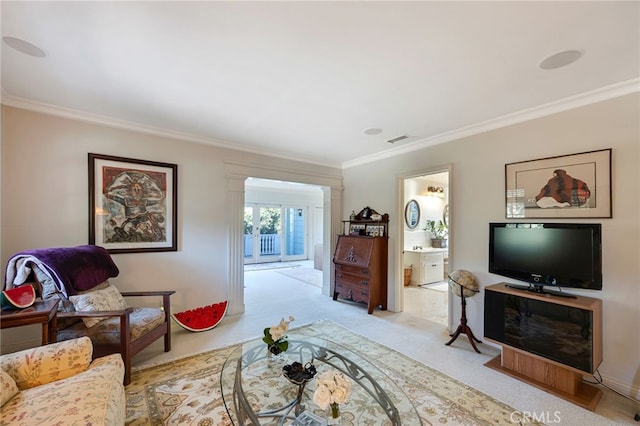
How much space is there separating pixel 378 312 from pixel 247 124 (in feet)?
10.7

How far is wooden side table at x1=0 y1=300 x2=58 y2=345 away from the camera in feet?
5.94

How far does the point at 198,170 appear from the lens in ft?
12.1

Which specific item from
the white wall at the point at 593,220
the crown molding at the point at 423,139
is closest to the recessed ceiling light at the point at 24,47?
the crown molding at the point at 423,139

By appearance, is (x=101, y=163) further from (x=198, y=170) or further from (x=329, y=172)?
(x=329, y=172)

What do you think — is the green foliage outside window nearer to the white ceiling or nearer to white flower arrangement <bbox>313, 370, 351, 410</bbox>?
the white ceiling

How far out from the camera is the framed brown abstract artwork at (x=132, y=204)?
3041mm

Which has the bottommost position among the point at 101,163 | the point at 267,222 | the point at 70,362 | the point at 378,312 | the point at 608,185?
the point at 378,312

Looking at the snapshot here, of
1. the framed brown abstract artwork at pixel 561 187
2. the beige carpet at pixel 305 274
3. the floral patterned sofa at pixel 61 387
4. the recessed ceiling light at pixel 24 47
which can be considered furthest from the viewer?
the beige carpet at pixel 305 274

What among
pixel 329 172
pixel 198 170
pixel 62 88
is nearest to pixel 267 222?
pixel 329 172

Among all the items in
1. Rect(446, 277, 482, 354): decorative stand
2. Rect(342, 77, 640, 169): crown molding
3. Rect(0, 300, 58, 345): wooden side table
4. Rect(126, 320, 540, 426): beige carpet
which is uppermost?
Rect(342, 77, 640, 169): crown molding

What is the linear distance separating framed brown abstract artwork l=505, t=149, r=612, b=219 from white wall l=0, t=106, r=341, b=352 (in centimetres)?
321

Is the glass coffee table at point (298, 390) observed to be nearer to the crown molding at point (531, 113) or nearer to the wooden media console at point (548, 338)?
the wooden media console at point (548, 338)

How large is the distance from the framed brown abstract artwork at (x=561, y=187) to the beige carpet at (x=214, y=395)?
5.83ft

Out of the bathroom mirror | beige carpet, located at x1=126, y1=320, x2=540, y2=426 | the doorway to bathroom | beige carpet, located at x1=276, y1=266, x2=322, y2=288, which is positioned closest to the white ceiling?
beige carpet, located at x1=126, y1=320, x2=540, y2=426
